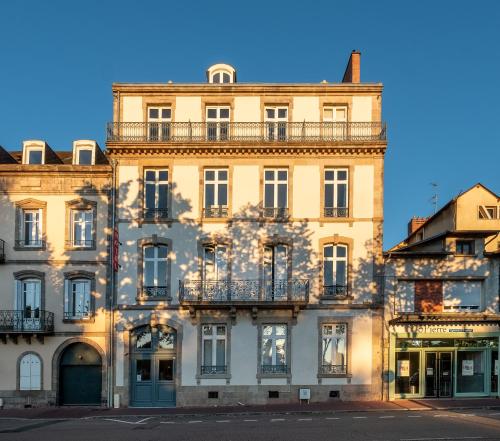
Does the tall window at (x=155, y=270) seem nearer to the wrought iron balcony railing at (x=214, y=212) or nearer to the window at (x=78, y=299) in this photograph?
the wrought iron balcony railing at (x=214, y=212)

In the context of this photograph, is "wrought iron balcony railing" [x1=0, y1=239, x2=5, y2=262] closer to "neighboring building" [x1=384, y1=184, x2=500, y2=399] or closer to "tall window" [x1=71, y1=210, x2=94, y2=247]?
"tall window" [x1=71, y1=210, x2=94, y2=247]

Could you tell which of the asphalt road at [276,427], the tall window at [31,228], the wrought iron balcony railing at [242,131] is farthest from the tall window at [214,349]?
the tall window at [31,228]

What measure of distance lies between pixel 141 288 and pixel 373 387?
10975mm

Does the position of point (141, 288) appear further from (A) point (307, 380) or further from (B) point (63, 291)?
(A) point (307, 380)

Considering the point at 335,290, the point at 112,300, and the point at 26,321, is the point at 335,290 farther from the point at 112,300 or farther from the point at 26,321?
the point at 26,321

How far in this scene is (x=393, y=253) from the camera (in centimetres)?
2289

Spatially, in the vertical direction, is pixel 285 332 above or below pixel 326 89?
below

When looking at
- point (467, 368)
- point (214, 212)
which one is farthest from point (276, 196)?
point (467, 368)

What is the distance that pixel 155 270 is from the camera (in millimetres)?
23047

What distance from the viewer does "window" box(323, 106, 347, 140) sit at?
2345 centimetres

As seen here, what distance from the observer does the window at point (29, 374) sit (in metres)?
22.8

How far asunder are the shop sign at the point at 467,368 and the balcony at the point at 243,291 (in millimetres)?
7748

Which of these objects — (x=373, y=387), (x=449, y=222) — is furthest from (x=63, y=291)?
(x=449, y=222)

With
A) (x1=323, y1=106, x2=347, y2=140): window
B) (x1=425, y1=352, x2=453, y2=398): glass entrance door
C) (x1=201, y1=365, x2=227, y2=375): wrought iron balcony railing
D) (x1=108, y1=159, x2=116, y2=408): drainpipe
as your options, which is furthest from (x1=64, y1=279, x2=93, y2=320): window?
(x1=425, y1=352, x2=453, y2=398): glass entrance door
